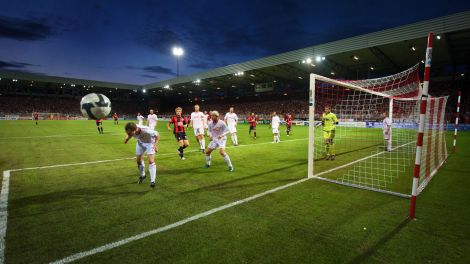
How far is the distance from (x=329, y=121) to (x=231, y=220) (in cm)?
712

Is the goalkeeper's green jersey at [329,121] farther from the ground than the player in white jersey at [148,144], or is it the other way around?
the goalkeeper's green jersey at [329,121]

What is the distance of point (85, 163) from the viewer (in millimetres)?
9422

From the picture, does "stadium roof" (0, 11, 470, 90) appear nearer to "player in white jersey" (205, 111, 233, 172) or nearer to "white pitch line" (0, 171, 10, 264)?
"player in white jersey" (205, 111, 233, 172)

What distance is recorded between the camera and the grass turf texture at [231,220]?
339 centimetres

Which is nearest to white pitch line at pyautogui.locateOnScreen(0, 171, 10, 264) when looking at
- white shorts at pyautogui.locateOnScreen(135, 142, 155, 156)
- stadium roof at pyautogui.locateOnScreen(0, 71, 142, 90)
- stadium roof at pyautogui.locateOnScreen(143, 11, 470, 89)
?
white shorts at pyautogui.locateOnScreen(135, 142, 155, 156)

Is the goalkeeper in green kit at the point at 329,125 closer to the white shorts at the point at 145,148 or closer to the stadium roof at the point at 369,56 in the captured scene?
the white shorts at the point at 145,148

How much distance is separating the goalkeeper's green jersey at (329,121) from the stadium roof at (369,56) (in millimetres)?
19375

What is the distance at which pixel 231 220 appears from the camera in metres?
4.41

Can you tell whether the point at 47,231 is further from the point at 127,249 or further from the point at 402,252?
the point at 402,252

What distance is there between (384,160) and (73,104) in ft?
248

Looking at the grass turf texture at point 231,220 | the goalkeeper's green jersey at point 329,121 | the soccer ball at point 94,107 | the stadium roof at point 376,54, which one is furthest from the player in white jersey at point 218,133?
the stadium roof at point 376,54

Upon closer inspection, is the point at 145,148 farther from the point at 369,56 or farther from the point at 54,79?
the point at 54,79

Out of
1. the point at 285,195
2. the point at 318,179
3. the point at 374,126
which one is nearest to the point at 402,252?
the point at 285,195

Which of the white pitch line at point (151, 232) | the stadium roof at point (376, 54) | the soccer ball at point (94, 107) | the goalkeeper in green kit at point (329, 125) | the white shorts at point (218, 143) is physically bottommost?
the white pitch line at point (151, 232)
